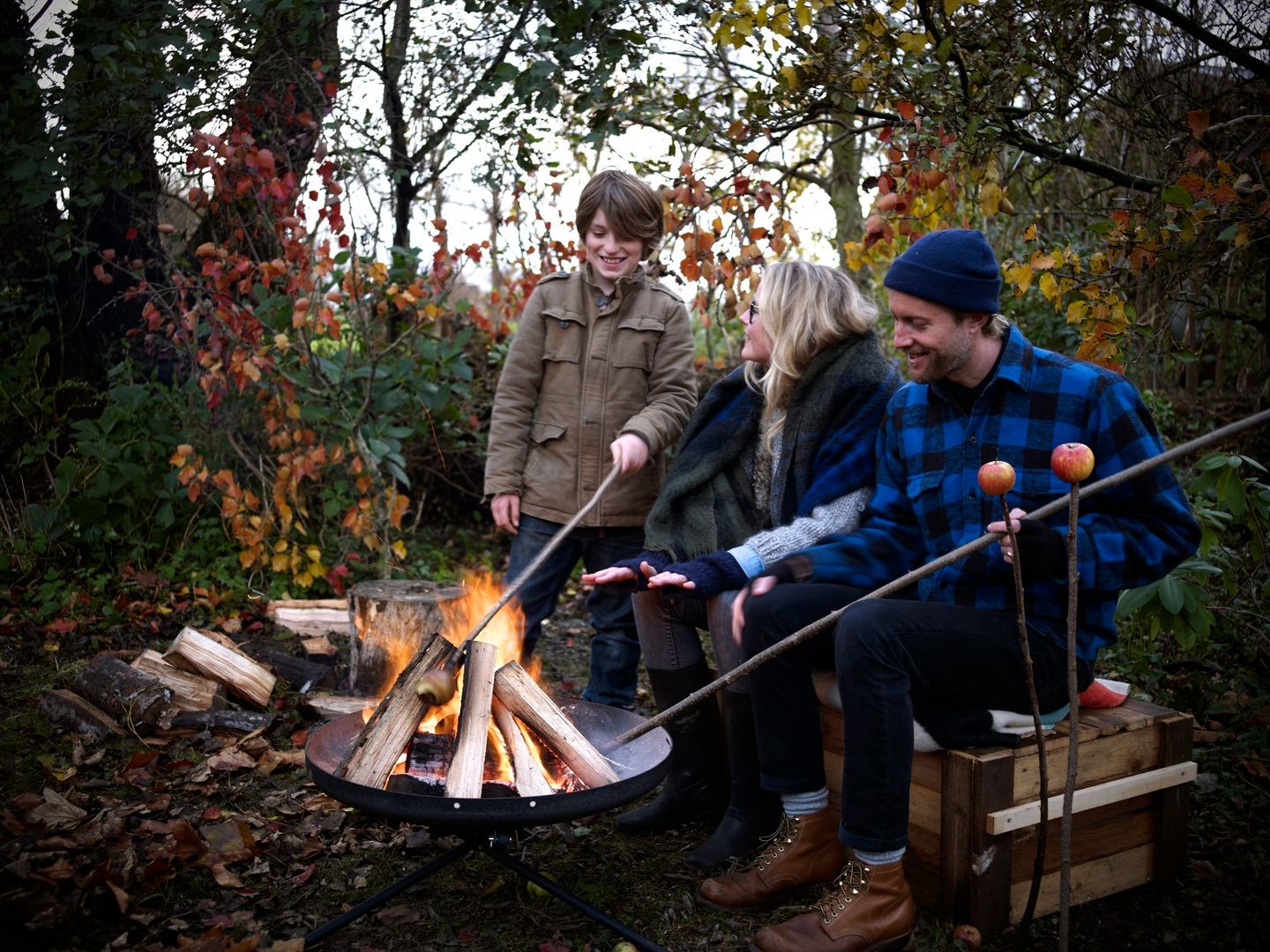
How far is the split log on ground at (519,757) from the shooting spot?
100 inches

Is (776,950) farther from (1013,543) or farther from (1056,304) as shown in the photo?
(1056,304)

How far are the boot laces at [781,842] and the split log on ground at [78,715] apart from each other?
2305 mm

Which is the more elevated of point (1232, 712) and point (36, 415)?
point (36, 415)

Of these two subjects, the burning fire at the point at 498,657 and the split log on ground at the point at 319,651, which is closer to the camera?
the burning fire at the point at 498,657

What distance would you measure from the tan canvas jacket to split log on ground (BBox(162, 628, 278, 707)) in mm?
1242

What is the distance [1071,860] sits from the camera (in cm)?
265

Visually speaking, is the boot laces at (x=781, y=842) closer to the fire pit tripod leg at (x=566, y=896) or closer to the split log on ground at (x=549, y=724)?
the fire pit tripod leg at (x=566, y=896)

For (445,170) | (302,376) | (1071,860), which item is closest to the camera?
(1071,860)

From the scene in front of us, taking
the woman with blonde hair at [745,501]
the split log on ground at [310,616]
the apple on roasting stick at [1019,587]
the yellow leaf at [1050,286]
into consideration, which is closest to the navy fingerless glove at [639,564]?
the woman with blonde hair at [745,501]

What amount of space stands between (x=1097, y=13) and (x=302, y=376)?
365cm

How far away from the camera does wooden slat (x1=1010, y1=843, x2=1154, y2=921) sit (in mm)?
2590

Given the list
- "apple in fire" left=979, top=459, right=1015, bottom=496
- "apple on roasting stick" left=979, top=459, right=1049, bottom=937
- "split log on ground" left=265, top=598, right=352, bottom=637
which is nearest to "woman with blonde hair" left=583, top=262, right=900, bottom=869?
"apple on roasting stick" left=979, top=459, right=1049, bottom=937

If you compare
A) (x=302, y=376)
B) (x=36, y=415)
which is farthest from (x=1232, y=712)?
(x=36, y=415)

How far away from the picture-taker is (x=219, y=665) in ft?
12.8
